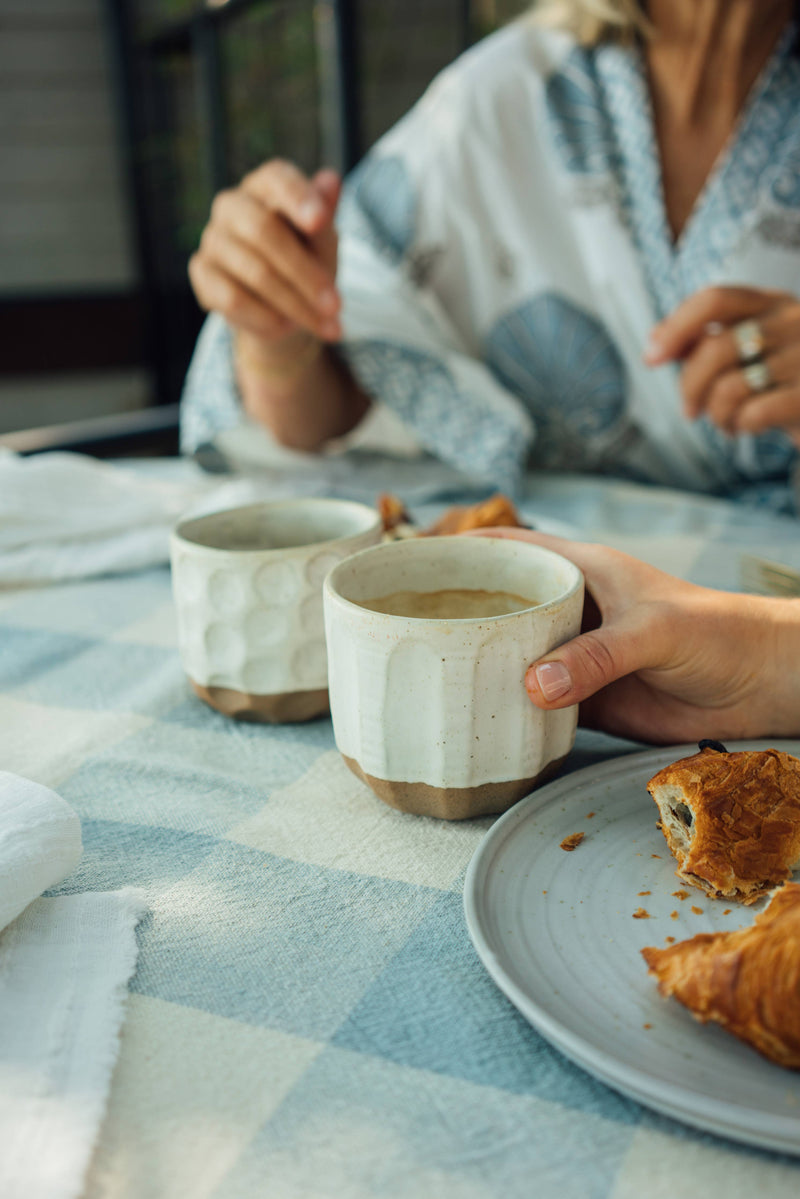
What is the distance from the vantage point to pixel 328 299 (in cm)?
91

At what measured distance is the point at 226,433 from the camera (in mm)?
1172

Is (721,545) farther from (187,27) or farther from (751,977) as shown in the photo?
(187,27)

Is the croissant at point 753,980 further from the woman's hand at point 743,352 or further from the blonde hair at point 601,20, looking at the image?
the blonde hair at point 601,20

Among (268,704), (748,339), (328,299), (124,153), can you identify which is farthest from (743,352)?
(124,153)

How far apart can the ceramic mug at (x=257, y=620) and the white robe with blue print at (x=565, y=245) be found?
0.60 metres

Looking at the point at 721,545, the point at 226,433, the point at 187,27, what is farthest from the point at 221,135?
the point at 721,545

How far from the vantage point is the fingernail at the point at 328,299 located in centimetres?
91

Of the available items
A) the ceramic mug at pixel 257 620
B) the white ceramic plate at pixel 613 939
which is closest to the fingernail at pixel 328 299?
the ceramic mug at pixel 257 620

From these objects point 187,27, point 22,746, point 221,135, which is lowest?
point 22,746

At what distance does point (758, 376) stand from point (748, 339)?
4 centimetres

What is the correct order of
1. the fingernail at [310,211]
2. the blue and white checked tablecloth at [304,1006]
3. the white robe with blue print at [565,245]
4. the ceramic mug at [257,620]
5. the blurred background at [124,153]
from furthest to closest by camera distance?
the blurred background at [124,153], the white robe with blue print at [565,245], the fingernail at [310,211], the ceramic mug at [257,620], the blue and white checked tablecloth at [304,1006]

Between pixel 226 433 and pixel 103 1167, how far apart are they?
951 millimetres

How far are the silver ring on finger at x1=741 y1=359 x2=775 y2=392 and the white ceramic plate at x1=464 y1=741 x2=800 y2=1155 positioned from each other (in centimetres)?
57

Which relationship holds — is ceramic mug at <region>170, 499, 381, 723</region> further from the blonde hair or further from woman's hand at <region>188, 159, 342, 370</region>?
the blonde hair
